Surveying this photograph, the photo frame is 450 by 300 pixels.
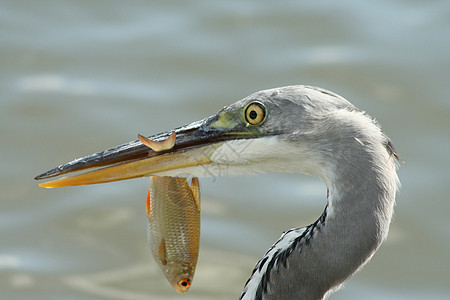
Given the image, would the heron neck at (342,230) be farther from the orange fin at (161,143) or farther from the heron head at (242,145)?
the orange fin at (161,143)

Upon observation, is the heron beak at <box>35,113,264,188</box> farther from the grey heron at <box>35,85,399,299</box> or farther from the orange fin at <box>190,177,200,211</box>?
the orange fin at <box>190,177,200,211</box>

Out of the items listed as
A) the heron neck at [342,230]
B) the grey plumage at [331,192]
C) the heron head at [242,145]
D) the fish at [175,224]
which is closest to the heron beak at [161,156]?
the heron head at [242,145]

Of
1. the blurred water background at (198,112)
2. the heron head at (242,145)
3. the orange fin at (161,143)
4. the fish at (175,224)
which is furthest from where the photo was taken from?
the blurred water background at (198,112)

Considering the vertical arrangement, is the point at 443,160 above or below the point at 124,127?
below

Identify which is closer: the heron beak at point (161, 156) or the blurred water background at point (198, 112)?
the heron beak at point (161, 156)

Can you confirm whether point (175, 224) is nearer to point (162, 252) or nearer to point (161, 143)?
point (162, 252)

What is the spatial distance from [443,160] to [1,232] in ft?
9.98

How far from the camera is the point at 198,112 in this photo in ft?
20.0

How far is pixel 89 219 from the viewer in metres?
5.34

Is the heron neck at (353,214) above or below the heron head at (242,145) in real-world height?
below

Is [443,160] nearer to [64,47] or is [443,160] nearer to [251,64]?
[251,64]

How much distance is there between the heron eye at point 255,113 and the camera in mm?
3314

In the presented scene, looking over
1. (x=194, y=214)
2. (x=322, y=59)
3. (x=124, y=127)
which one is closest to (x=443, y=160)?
(x=322, y=59)

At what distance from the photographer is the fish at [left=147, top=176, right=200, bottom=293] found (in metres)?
3.61
